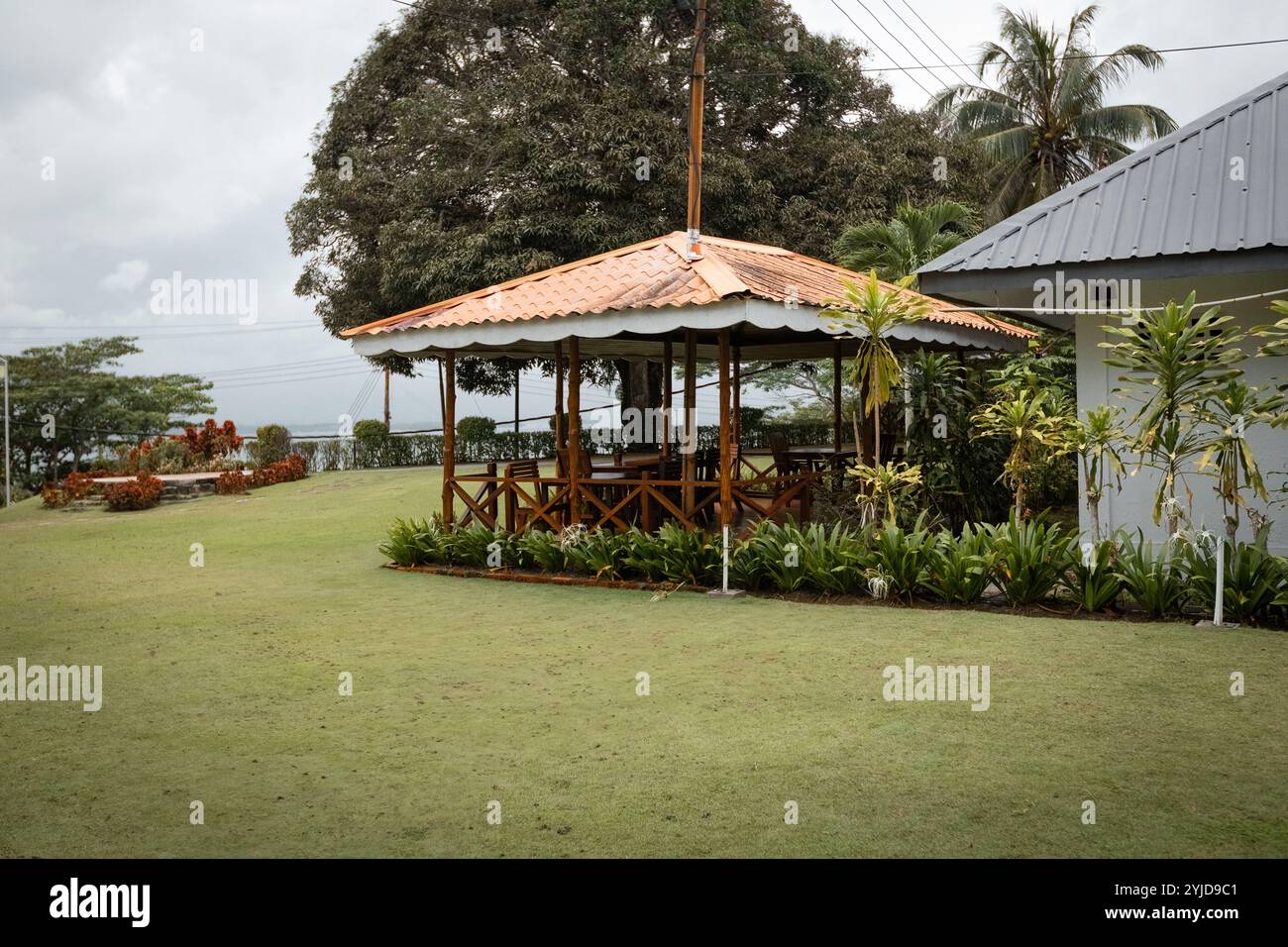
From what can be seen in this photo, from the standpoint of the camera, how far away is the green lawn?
4.57 metres

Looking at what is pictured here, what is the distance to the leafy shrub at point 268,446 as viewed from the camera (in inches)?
1075

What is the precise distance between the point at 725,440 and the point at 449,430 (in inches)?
159

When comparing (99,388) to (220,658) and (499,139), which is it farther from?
(220,658)

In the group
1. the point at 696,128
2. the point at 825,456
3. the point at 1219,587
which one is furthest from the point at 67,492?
the point at 1219,587

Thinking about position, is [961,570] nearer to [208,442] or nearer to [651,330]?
[651,330]

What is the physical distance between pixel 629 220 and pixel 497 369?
5.90m

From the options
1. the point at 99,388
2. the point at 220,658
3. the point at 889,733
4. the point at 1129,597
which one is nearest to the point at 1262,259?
the point at 1129,597

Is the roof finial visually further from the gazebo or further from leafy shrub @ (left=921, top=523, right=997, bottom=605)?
leafy shrub @ (left=921, top=523, right=997, bottom=605)

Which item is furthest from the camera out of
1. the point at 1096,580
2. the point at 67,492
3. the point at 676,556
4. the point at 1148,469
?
the point at 67,492

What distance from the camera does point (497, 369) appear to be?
27062mm

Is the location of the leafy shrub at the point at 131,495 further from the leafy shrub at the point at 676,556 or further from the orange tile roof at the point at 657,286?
the leafy shrub at the point at 676,556

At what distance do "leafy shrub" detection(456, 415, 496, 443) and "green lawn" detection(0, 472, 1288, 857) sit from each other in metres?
16.9

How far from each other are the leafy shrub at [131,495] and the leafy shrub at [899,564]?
16.1 m

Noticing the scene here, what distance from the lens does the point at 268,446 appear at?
2745 centimetres
